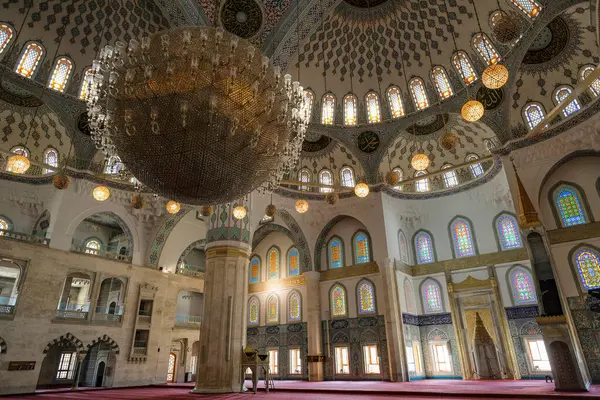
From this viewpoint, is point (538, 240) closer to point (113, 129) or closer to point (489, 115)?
point (489, 115)

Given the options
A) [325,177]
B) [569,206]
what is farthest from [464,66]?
[325,177]

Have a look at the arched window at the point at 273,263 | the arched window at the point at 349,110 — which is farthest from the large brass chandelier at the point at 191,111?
the arched window at the point at 273,263

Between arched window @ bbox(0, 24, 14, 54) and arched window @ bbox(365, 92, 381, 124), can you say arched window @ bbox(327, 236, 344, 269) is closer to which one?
arched window @ bbox(365, 92, 381, 124)

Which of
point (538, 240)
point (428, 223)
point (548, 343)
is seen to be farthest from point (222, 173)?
point (428, 223)

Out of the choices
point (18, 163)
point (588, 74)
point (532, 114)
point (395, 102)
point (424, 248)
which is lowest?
point (18, 163)

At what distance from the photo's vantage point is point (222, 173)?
4.53m

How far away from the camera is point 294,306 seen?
1512 centimetres

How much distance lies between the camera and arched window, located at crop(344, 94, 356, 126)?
13531 mm

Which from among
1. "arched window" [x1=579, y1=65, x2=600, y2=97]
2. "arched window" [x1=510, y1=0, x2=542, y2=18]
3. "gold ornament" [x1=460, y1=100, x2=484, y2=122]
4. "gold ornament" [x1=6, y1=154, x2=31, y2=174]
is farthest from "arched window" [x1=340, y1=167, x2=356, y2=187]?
"gold ornament" [x1=6, y1=154, x2=31, y2=174]

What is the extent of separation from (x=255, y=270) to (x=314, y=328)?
4.52 m

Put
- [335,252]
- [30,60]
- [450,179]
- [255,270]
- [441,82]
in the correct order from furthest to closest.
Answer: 1. [255,270]
2. [335,252]
3. [450,179]
4. [441,82]
5. [30,60]

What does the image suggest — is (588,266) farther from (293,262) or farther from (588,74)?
(293,262)

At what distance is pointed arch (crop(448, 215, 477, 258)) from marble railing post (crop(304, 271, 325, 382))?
5073 mm

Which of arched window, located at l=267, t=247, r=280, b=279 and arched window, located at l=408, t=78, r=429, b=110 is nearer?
arched window, located at l=408, t=78, r=429, b=110
